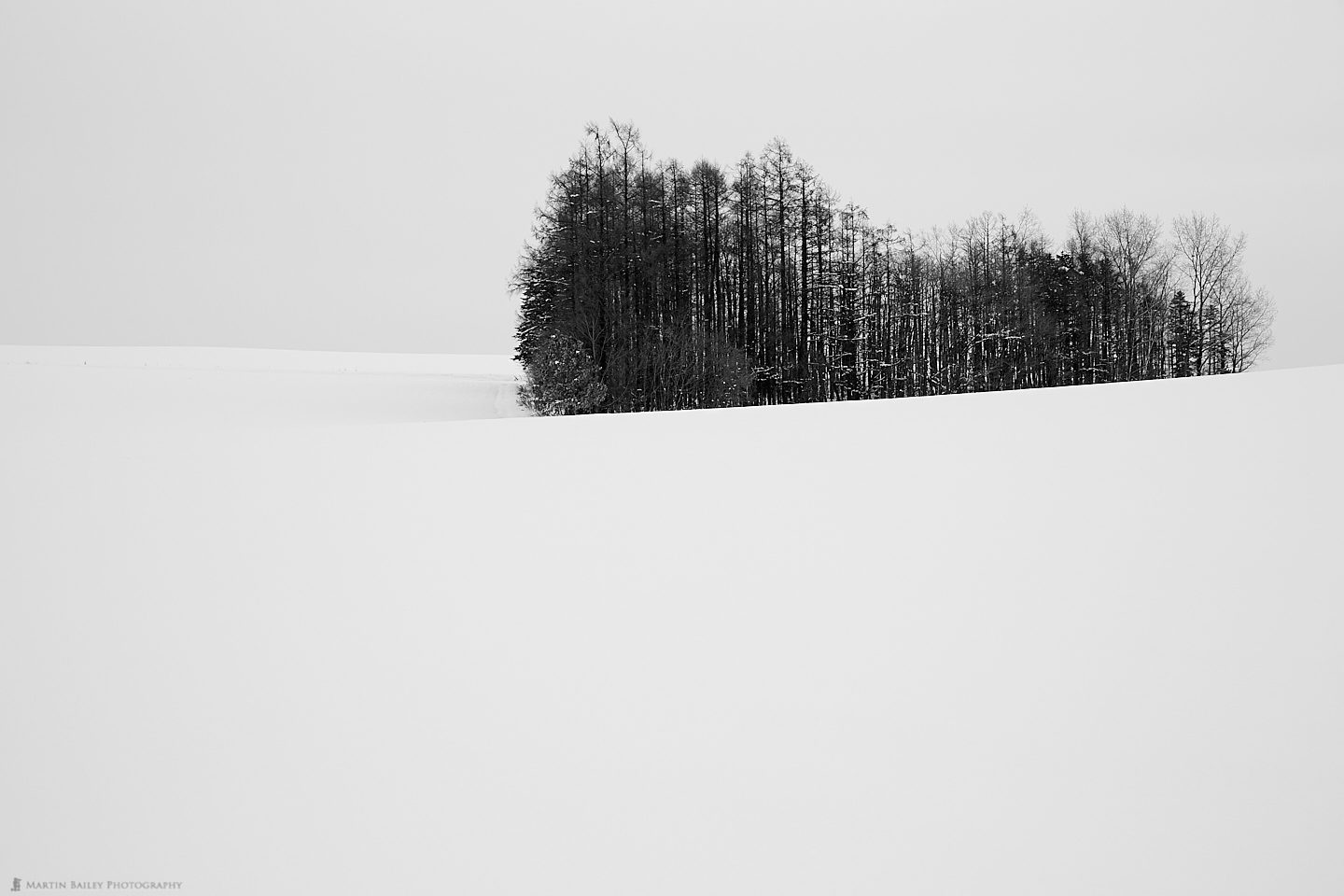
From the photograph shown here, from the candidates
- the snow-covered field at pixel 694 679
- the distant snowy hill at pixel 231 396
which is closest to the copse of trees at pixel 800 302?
the distant snowy hill at pixel 231 396

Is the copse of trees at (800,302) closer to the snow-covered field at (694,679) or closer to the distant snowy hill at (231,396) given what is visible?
the distant snowy hill at (231,396)

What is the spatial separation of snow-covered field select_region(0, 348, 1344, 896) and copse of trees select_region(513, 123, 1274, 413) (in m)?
18.5

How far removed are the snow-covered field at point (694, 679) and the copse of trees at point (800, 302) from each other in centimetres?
1845

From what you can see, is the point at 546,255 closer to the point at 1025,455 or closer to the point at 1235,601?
the point at 1025,455

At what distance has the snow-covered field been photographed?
2.66m

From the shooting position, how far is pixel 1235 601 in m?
4.43

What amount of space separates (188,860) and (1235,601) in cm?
488

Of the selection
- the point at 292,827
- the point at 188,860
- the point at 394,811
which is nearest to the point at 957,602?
the point at 394,811

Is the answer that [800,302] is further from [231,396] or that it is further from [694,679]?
[694,679]

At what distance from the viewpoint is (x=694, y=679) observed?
3828 mm

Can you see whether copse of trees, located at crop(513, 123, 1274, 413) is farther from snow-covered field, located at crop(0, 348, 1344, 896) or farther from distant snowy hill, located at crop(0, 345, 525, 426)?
snow-covered field, located at crop(0, 348, 1344, 896)

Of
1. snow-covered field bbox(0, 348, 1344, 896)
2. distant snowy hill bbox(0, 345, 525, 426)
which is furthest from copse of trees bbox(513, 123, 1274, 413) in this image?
snow-covered field bbox(0, 348, 1344, 896)

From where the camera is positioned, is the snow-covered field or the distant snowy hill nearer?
the snow-covered field

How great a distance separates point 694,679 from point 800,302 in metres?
31.1
